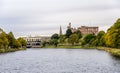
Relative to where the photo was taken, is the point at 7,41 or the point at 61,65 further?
the point at 7,41

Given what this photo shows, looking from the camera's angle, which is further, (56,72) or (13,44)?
(13,44)

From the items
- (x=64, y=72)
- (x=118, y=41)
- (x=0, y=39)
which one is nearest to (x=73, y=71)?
(x=64, y=72)

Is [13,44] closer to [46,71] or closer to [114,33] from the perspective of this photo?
[114,33]

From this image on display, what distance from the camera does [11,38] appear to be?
17788 centimetres

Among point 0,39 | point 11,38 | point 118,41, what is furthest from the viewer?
point 11,38

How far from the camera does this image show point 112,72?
52000 millimetres

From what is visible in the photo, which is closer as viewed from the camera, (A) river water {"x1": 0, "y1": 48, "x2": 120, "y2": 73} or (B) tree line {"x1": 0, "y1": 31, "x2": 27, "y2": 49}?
(A) river water {"x1": 0, "y1": 48, "x2": 120, "y2": 73}

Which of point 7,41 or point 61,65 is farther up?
point 7,41

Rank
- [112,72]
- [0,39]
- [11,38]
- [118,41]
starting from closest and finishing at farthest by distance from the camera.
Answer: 1. [112,72]
2. [118,41]
3. [0,39]
4. [11,38]

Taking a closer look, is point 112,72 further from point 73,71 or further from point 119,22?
point 119,22

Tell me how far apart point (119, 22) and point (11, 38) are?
74.8 metres

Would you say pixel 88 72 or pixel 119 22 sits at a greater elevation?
pixel 119 22

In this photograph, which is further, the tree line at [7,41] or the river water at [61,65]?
the tree line at [7,41]

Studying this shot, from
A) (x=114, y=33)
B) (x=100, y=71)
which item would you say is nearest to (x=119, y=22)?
(x=114, y=33)
